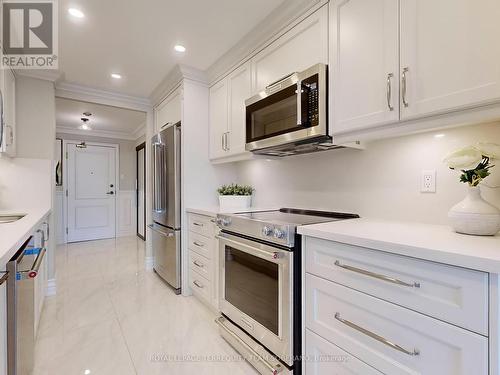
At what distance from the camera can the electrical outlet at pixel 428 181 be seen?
1.43 m

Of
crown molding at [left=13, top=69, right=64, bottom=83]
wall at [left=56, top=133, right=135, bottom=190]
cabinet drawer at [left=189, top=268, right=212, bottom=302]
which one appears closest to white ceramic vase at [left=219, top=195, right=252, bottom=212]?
cabinet drawer at [left=189, top=268, right=212, bottom=302]

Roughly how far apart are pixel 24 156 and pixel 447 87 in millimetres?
3478

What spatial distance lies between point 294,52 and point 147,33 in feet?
3.94

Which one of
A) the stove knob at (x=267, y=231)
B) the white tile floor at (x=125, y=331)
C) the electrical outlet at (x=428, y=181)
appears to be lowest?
the white tile floor at (x=125, y=331)

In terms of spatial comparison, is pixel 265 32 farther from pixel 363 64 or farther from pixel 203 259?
pixel 203 259

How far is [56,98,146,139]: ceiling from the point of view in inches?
155

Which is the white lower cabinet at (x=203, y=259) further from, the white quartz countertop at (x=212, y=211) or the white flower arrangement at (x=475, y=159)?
the white flower arrangement at (x=475, y=159)

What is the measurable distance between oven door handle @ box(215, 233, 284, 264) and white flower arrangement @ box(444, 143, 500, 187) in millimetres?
920

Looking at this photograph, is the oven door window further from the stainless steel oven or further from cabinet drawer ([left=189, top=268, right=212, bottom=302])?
cabinet drawer ([left=189, top=268, right=212, bottom=302])

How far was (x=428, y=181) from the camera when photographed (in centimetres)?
145

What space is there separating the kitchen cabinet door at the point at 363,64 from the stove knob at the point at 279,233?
0.65 metres

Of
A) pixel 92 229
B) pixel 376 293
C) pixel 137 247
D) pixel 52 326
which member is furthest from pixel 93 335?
pixel 92 229

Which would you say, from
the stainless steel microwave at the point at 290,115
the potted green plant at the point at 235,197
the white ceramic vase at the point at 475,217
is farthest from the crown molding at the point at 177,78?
the white ceramic vase at the point at 475,217

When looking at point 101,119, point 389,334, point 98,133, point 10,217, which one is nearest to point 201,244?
point 10,217
